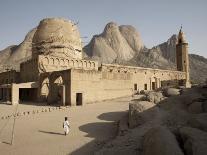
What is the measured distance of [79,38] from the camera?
39.3 meters

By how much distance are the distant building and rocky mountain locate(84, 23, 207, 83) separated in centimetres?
5354

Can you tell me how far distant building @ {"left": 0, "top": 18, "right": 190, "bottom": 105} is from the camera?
2359 cm

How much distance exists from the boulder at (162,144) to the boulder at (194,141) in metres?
0.30

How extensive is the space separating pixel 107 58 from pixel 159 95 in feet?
280

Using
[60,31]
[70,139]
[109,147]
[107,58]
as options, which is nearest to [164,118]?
[109,147]

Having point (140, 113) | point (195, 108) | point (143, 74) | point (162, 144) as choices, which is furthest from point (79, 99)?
point (143, 74)

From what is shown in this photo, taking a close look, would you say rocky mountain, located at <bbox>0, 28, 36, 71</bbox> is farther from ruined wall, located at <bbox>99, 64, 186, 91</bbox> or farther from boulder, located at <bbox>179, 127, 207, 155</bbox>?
boulder, located at <bbox>179, 127, 207, 155</bbox>

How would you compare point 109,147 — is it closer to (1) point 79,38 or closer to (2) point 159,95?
(2) point 159,95

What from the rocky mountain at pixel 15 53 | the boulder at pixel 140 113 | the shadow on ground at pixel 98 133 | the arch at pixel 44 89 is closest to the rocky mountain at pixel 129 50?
the rocky mountain at pixel 15 53

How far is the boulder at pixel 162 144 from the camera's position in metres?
5.41

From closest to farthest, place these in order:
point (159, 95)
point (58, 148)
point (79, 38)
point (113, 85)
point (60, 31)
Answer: point (58, 148), point (159, 95), point (113, 85), point (60, 31), point (79, 38)

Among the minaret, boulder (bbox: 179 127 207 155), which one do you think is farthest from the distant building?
boulder (bbox: 179 127 207 155)

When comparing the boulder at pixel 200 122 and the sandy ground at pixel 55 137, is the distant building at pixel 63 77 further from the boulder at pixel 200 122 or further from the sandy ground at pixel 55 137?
the boulder at pixel 200 122

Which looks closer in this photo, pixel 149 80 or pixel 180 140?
→ pixel 180 140
